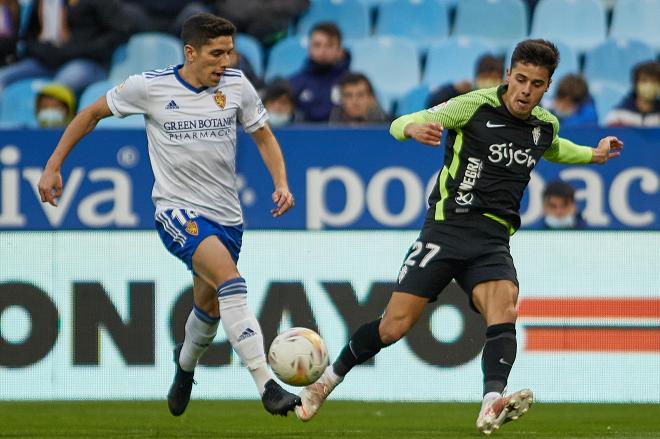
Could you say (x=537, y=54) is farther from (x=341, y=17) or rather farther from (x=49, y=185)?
(x=341, y=17)

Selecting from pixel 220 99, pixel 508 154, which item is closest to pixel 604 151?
pixel 508 154

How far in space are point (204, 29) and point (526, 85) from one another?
1770mm

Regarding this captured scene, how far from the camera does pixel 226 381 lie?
10.2 meters

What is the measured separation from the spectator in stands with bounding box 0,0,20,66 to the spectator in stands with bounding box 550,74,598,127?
5.73 m

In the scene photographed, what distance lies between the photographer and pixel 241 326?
23.9ft

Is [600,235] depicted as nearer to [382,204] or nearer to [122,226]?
[382,204]

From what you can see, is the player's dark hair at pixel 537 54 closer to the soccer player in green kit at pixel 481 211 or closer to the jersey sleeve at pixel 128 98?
the soccer player in green kit at pixel 481 211

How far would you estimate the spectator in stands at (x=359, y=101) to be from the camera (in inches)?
479

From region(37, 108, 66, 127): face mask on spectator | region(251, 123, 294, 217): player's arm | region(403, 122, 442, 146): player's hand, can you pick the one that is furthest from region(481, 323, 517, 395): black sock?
region(37, 108, 66, 127): face mask on spectator

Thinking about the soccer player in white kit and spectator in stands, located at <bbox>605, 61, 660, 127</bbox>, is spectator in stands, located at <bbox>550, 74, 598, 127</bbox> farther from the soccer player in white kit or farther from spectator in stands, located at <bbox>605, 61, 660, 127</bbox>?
the soccer player in white kit

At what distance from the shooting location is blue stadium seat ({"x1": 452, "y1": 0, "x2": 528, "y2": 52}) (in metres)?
14.4

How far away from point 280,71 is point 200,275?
22.0ft

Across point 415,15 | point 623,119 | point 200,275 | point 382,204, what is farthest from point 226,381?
point 415,15

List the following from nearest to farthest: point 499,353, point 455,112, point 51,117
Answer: point 499,353 < point 455,112 < point 51,117
